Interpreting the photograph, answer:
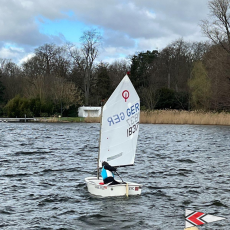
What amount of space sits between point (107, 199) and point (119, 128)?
2.58 m

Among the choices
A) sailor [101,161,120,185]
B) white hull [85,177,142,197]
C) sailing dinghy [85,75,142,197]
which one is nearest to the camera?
white hull [85,177,142,197]

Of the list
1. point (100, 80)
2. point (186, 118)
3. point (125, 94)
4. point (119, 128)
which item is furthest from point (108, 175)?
point (100, 80)

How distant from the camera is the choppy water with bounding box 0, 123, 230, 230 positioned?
9367mm

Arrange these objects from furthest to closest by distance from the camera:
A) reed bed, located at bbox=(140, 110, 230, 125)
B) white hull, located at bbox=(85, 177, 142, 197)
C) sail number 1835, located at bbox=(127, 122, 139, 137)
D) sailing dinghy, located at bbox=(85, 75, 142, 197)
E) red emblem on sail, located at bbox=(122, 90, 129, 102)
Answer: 1. reed bed, located at bbox=(140, 110, 230, 125)
2. sail number 1835, located at bbox=(127, 122, 139, 137)
3. red emblem on sail, located at bbox=(122, 90, 129, 102)
4. sailing dinghy, located at bbox=(85, 75, 142, 197)
5. white hull, located at bbox=(85, 177, 142, 197)

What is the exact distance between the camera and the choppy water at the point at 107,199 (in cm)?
937

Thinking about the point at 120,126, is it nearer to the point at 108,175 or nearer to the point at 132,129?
the point at 132,129

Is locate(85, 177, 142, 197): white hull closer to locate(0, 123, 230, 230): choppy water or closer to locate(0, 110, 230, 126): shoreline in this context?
locate(0, 123, 230, 230): choppy water

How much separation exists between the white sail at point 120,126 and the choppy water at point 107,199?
134 centimetres

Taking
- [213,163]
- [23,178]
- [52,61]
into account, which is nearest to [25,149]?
[23,178]

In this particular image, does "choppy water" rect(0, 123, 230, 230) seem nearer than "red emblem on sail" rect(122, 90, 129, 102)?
Yes

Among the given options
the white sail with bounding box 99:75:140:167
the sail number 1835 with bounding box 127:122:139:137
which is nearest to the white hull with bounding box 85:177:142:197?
the white sail with bounding box 99:75:140:167

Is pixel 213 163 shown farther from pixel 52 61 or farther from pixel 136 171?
pixel 52 61

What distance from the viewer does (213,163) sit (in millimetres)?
18406

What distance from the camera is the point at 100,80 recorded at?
237ft
